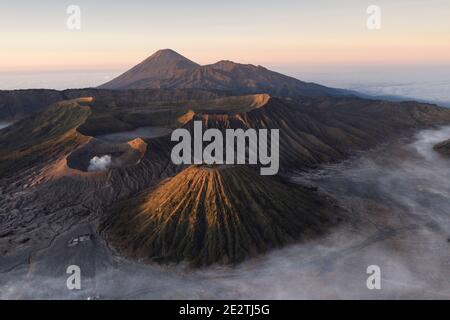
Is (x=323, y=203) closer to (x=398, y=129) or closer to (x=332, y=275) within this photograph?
(x=332, y=275)

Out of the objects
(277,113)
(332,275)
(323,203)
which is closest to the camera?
(332,275)

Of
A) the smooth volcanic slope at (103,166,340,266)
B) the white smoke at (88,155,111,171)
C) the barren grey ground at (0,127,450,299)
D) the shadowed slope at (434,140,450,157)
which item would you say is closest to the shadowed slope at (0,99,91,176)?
the white smoke at (88,155,111,171)

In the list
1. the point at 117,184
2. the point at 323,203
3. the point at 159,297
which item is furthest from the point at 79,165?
the point at 323,203

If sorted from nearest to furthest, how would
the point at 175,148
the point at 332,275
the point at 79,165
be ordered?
the point at 332,275
the point at 79,165
the point at 175,148

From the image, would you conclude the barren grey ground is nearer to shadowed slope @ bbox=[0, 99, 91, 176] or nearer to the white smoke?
the white smoke

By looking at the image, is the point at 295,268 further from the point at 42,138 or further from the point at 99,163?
the point at 42,138

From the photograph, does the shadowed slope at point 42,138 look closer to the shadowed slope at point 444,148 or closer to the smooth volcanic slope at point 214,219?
the smooth volcanic slope at point 214,219

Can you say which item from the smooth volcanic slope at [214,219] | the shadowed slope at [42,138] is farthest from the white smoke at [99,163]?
the smooth volcanic slope at [214,219]
